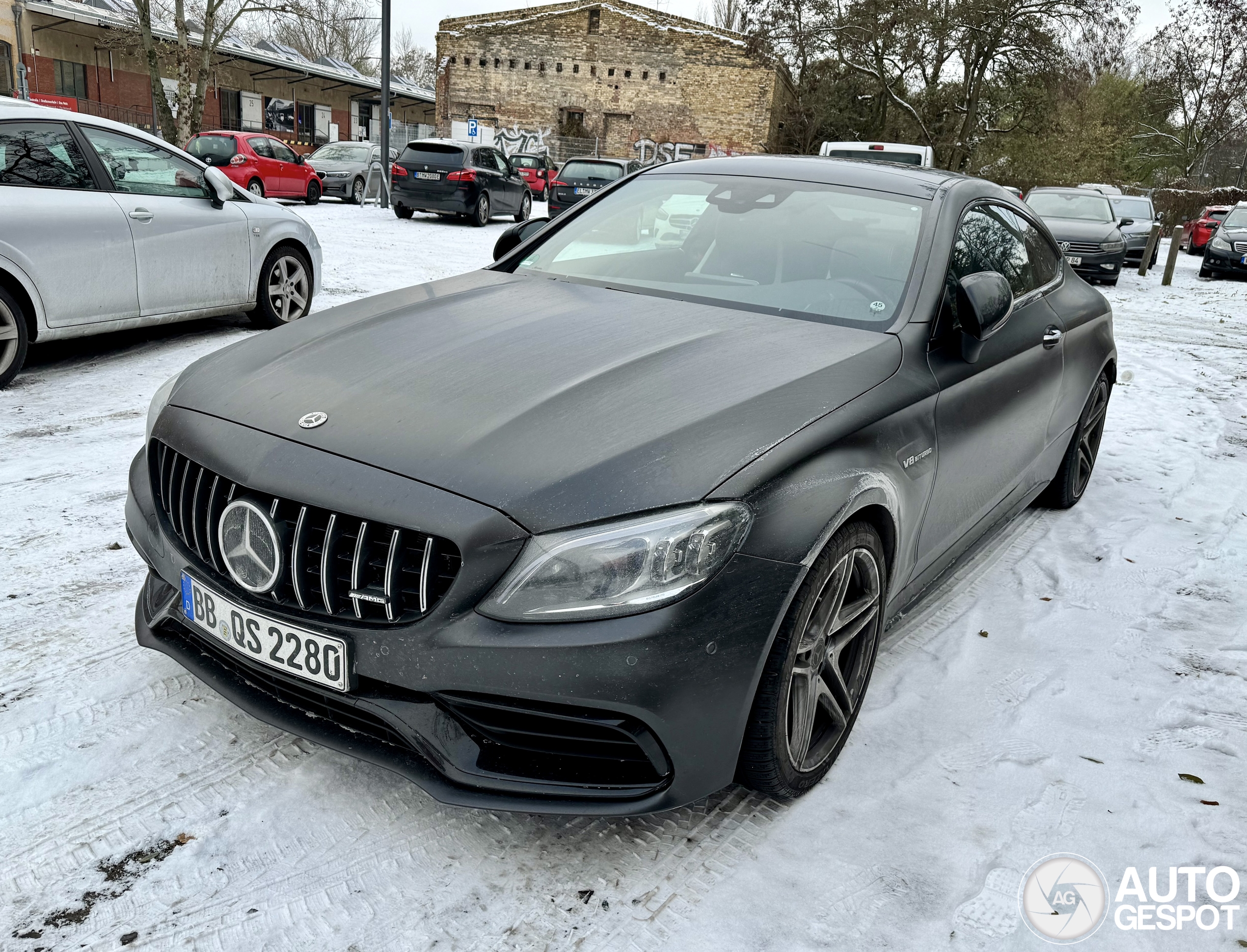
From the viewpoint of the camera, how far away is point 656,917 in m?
2.08

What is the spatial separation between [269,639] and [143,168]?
207 inches

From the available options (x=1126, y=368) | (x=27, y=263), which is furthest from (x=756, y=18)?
(x=27, y=263)

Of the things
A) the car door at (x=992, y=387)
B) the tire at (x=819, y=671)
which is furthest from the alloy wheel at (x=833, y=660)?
the car door at (x=992, y=387)

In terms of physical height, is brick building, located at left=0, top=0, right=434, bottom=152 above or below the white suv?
above

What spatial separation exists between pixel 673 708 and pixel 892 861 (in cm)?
76

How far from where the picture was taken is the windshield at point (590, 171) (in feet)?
72.8

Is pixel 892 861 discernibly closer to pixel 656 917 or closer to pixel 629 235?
pixel 656 917

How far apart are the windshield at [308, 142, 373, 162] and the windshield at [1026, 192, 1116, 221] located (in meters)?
14.6

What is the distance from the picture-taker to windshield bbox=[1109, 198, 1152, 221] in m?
20.4

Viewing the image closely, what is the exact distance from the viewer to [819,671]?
94.4 inches

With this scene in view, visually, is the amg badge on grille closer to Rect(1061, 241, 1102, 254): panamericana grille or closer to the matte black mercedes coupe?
the matte black mercedes coupe

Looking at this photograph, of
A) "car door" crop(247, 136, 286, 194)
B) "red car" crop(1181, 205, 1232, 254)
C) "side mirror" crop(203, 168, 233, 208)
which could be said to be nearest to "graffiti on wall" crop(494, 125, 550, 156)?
"car door" crop(247, 136, 286, 194)

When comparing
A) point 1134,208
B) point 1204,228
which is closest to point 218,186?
point 1134,208

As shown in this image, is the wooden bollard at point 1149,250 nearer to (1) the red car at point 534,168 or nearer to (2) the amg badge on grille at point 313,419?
(1) the red car at point 534,168
